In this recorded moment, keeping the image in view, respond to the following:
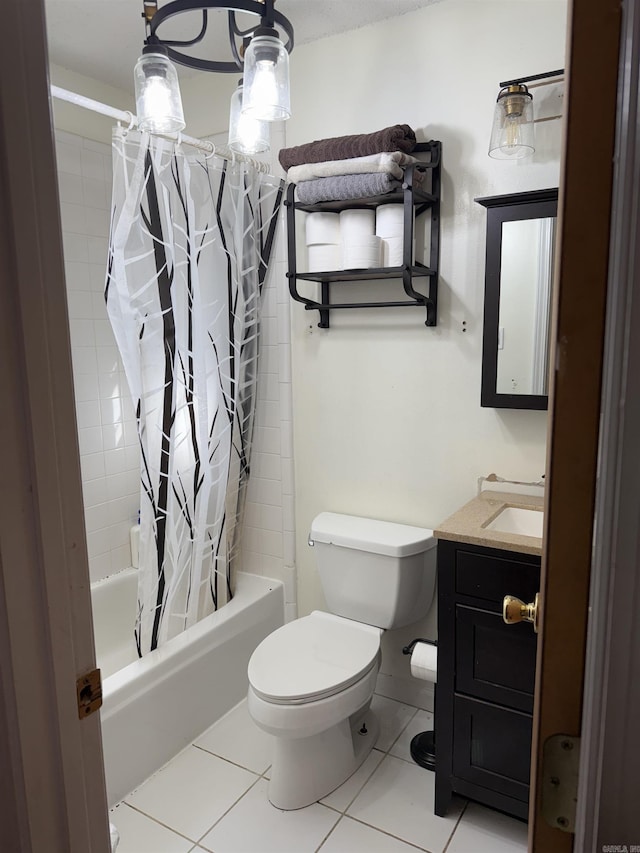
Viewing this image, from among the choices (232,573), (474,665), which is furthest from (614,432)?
(232,573)

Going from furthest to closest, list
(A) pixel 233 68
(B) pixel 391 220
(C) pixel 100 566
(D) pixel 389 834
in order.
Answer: (C) pixel 100 566, (B) pixel 391 220, (D) pixel 389 834, (A) pixel 233 68

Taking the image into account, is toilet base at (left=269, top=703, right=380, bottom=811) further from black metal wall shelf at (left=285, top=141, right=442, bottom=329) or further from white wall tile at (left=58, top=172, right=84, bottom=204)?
white wall tile at (left=58, top=172, right=84, bottom=204)

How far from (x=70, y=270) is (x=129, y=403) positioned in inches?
24.5

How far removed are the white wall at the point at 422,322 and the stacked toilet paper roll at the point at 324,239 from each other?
16cm

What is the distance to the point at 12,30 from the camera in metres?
0.60

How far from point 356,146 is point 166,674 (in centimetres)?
191

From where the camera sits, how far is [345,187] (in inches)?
78.1

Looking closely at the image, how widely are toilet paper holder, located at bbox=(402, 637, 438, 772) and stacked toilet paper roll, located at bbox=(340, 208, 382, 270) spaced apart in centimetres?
132

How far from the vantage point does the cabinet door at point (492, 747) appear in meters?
1.64

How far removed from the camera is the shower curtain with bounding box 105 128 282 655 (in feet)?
6.23

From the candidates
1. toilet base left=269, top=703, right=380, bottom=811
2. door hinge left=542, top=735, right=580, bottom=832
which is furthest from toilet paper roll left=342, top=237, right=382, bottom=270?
door hinge left=542, top=735, right=580, bottom=832

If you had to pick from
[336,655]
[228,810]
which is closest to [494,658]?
[336,655]

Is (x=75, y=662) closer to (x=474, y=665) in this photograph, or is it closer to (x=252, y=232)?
(x=474, y=665)

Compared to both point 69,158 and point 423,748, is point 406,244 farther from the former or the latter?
point 423,748
